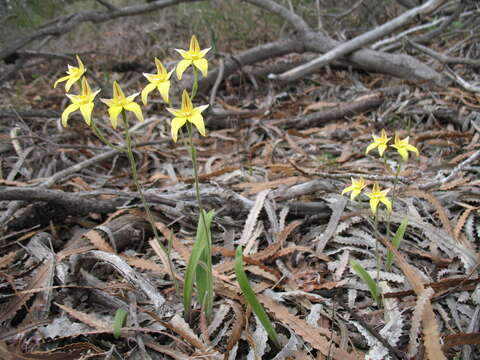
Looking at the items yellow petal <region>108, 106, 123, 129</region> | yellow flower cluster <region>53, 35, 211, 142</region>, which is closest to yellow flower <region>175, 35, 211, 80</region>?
yellow flower cluster <region>53, 35, 211, 142</region>

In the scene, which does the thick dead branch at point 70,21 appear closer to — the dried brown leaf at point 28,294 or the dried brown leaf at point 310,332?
the dried brown leaf at point 28,294

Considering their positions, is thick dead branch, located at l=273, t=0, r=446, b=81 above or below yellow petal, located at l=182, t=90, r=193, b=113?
below

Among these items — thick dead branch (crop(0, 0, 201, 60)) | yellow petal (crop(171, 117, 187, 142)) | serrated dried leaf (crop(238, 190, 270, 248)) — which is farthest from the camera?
thick dead branch (crop(0, 0, 201, 60))

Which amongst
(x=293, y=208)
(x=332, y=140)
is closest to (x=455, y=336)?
(x=293, y=208)

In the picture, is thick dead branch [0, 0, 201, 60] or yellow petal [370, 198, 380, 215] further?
thick dead branch [0, 0, 201, 60]

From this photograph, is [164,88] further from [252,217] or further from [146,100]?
[252,217]

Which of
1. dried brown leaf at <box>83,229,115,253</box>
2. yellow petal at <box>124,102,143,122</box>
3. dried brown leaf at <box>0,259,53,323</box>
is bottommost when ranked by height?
dried brown leaf at <box>83,229,115,253</box>

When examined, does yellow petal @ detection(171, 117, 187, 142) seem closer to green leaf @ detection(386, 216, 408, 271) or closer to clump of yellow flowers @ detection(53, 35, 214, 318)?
clump of yellow flowers @ detection(53, 35, 214, 318)

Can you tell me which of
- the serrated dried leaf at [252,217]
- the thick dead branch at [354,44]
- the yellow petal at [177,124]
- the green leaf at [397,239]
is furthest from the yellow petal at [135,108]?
the thick dead branch at [354,44]

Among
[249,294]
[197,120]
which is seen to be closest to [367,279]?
[249,294]

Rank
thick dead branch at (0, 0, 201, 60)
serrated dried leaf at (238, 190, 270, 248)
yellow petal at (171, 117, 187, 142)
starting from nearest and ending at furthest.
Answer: yellow petal at (171, 117, 187, 142)
serrated dried leaf at (238, 190, 270, 248)
thick dead branch at (0, 0, 201, 60)
